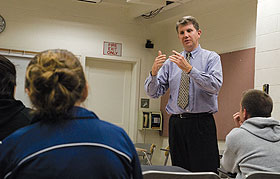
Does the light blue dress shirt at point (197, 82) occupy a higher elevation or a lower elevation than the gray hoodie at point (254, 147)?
higher

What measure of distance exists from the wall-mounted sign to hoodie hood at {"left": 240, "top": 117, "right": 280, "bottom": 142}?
203 inches

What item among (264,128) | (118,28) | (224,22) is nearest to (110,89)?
(118,28)

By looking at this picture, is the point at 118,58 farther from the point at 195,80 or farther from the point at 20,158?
the point at 20,158

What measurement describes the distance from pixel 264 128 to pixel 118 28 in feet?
17.8

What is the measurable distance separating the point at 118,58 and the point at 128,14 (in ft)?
2.88

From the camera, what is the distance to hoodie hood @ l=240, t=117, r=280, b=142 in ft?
7.02

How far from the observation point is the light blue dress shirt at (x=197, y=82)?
8.99ft

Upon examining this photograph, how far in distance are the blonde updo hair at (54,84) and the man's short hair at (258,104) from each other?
55.7 inches

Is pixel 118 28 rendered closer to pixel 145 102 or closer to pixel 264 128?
pixel 145 102

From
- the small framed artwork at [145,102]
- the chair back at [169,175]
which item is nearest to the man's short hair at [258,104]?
the chair back at [169,175]

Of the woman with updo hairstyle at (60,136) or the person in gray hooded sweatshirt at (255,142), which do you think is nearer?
the woman with updo hairstyle at (60,136)

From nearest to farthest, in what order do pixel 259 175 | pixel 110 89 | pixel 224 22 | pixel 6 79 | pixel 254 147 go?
pixel 259 175 → pixel 6 79 → pixel 254 147 → pixel 224 22 → pixel 110 89

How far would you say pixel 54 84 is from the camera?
1.12m

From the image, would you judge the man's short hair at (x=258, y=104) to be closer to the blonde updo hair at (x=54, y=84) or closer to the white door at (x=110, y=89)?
the blonde updo hair at (x=54, y=84)
